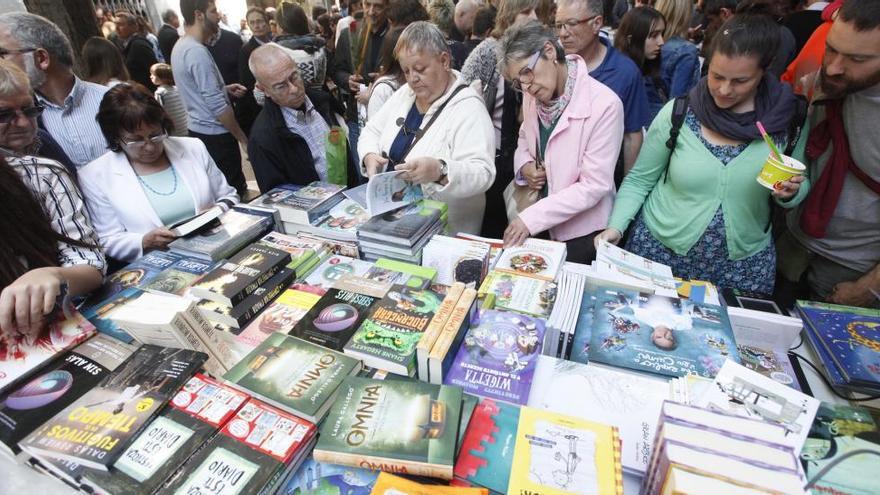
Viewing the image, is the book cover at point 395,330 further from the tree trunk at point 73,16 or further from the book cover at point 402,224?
the tree trunk at point 73,16

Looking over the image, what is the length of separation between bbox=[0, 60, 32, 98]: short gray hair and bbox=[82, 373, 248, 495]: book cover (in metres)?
1.37

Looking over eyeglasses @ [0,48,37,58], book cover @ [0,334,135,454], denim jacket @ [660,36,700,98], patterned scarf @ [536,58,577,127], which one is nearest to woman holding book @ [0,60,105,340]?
book cover @ [0,334,135,454]

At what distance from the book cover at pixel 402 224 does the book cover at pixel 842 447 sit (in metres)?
1.44

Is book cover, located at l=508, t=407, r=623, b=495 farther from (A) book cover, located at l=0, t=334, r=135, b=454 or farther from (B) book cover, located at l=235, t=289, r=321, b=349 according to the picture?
(A) book cover, located at l=0, t=334, r=135, b=454

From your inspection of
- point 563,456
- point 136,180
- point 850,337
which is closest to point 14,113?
point 136,180

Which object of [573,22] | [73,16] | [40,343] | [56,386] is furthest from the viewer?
[73,16]

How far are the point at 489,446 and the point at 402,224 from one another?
1.07 m

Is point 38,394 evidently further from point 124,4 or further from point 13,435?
point 124,4

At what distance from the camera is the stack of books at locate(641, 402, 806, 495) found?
79 cm

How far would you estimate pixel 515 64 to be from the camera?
6.79 feet

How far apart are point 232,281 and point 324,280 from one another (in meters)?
0.35

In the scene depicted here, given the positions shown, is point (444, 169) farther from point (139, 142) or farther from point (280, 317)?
point (139, 142)

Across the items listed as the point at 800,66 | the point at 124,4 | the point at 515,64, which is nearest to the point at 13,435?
the point at 515,64

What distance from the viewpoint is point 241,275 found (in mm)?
1609
